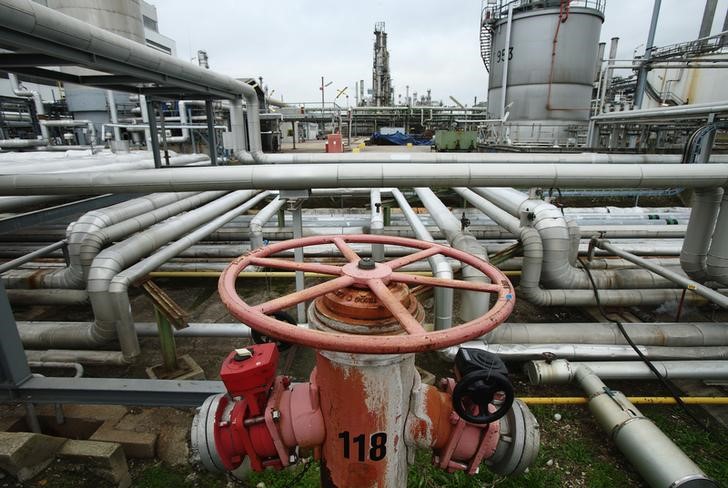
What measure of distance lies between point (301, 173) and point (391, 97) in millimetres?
35830

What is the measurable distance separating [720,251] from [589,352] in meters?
1.50

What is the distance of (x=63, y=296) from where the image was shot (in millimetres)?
3865

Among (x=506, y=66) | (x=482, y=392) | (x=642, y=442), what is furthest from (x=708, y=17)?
(x=482, y=392)

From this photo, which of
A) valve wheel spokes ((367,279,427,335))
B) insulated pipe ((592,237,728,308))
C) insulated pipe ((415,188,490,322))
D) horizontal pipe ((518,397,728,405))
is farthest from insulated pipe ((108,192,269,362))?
insulated pipe ((592,237,728,308))

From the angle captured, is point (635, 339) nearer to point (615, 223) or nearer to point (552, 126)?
point (615, 223)

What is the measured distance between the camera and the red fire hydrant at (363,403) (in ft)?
3.96

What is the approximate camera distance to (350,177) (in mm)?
2801

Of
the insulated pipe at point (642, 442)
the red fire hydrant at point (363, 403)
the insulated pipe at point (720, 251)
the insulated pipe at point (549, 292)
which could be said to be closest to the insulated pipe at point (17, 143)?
the red fire hydrant at point (363, 403)

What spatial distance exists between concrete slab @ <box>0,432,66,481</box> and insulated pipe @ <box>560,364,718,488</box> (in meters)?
3.90

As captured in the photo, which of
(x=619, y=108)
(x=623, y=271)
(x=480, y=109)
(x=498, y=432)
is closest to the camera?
(x=498, y=432)

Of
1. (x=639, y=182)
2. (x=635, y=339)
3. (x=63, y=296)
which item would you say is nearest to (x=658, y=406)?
(x=635, y=339)

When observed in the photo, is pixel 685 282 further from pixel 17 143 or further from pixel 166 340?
pixel 17 143

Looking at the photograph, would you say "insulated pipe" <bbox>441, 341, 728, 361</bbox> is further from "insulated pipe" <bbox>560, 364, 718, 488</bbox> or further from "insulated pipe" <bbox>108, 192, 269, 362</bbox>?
"insulated pipe" <bbox>108, 192, 269, 362</bbox>

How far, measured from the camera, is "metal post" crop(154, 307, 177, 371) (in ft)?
10.4
